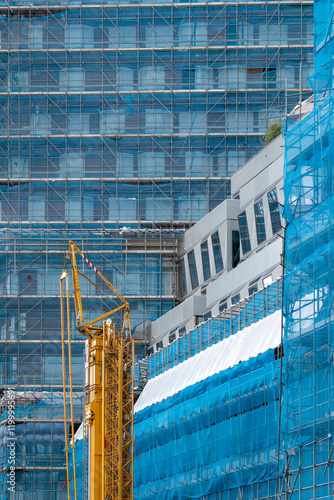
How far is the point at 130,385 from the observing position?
42.1 meters

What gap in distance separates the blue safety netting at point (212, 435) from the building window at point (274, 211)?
21.5 ft

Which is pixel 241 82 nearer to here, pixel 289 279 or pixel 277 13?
pixel 277 13

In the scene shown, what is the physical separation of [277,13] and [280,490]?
37.8 m

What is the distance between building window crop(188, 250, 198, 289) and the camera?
195 feet

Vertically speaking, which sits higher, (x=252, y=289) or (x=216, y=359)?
(x=252, y=289)

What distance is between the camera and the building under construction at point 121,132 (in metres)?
63.1

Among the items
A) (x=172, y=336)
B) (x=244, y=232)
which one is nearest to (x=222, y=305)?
(x=244, y=232)

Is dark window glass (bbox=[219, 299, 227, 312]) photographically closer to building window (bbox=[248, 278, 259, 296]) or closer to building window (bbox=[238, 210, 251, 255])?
building window (bbox=[238, 210, 251, 255])

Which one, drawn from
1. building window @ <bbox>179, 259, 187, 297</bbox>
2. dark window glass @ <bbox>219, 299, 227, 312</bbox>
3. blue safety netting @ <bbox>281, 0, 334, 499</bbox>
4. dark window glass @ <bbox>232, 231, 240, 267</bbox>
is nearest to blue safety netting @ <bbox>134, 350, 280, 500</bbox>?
blue safety netting @ <bbox>281, 0, 334, 499</bbox>

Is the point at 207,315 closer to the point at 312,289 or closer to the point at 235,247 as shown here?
the point at 235,247

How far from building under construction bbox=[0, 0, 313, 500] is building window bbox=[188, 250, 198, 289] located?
7.41 ft

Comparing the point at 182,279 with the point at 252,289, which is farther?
the point at 182,279

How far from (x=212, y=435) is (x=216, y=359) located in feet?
8.24

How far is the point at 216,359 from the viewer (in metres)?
41.7
